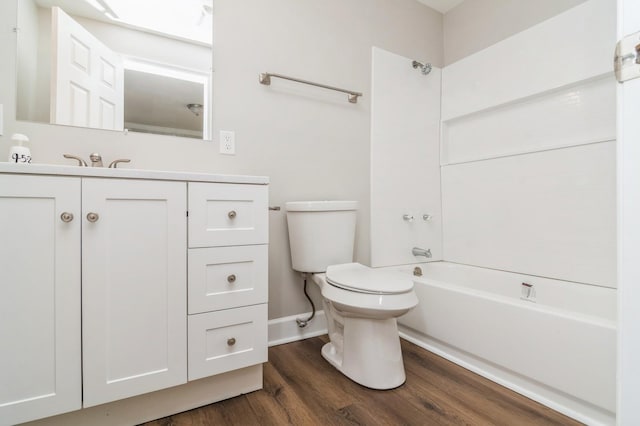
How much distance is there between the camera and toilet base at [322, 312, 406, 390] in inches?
51.1

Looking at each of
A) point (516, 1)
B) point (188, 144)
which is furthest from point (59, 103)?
point (516, 1)

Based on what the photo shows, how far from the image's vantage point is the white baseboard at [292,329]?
66.5 inches

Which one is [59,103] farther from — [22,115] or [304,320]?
[304,320]

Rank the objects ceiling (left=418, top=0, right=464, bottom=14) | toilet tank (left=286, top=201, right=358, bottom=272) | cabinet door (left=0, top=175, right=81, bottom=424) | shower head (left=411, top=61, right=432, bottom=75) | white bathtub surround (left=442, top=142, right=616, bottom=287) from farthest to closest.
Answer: ceiling (left=418, top=0, right=464, bottom=14), shower head (left=411, top=61, right=432, bottom=75), toilet tank (left=286, top=201, right=358, bottom=272), white bathtub surround (left=442, top=142, right=616, bottom=287), cabinet door (left=0, top=175, right=81, bottom=424)

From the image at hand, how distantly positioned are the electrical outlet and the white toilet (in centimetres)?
43

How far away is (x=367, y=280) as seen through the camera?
1.34 m

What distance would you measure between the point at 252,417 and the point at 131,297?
623 mm

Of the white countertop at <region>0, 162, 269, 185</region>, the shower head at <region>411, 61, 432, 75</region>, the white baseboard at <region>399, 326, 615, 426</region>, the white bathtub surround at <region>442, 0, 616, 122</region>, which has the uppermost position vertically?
the shower head at <region>411, 61, 432, 75</region>

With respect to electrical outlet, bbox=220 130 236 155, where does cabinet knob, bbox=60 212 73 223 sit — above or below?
below

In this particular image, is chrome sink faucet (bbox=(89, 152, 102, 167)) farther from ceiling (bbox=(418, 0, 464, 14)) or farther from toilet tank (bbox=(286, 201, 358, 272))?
ceiling (bbox=(418, 0, 464, 14))

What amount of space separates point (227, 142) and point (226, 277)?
74 cm

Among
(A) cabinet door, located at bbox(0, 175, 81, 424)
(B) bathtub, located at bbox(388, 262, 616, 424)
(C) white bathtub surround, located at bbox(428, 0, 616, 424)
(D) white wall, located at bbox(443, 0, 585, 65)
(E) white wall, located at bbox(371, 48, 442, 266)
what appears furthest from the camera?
(E) white wall, located at bbox(371, 48, 442, 266)

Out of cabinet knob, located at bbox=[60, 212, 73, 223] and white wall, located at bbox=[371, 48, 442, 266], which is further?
white wall, located at bbox=[371, 48, 442, 266]

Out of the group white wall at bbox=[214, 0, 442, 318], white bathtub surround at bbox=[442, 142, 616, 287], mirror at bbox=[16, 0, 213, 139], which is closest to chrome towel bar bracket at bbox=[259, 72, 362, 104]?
white wall at bbox=[214, 0, 442, 318]
